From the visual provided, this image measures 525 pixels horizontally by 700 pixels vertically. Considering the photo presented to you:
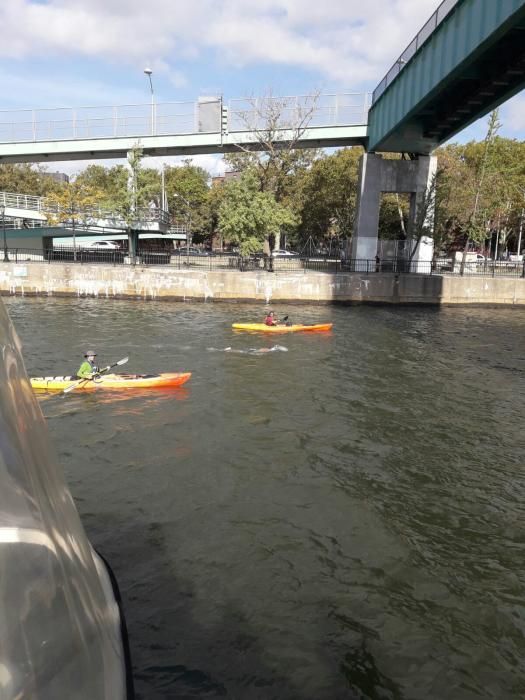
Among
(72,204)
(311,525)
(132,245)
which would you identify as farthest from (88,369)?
(72,204)

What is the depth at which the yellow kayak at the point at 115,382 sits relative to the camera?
1365 cm

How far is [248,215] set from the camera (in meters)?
37.0

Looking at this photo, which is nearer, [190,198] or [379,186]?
[379,186]

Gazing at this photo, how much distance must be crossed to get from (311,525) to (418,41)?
79.4ft

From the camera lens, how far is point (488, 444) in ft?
36.3

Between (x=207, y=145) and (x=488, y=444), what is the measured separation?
3243 centimetres

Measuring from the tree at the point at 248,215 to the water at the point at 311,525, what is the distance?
22.0 meters

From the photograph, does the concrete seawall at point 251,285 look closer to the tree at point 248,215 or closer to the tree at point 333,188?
the tree at point 248,215

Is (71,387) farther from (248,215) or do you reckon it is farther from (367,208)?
(367,208)

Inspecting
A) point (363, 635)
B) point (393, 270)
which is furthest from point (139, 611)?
point (393, 270)

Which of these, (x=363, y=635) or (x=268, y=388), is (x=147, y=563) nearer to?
(x=363, y=635)

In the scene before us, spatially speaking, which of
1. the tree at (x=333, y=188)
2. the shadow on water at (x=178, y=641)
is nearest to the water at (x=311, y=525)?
the shadow on water at (x=178, y=641)

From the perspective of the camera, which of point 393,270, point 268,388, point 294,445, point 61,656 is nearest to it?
point 61,656

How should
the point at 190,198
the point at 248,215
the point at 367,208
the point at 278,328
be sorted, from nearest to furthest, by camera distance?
the point at 278,328, the point at 248,215, the point at 367,208, the point at 190,198
